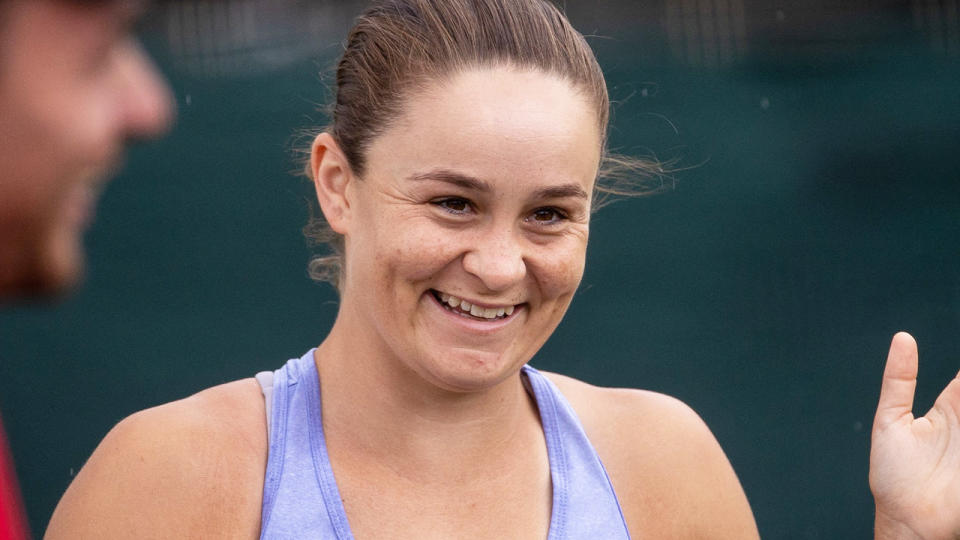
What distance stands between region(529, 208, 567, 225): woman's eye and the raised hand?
0.51 m

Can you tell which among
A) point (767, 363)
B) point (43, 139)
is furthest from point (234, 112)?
point (43, 139)

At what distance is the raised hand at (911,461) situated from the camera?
171 centimetres

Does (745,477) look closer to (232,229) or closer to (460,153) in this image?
(232,229)

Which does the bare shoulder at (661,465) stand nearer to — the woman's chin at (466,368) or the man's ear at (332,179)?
the woman's chin at (466,368)

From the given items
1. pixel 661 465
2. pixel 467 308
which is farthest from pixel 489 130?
pixel 661 465

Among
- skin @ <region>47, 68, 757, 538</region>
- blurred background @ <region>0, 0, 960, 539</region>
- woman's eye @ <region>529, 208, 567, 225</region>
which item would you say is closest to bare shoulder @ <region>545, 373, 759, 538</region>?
skin @ <region>47, 68, 757, 538</region>

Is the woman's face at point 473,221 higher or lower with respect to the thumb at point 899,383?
higher

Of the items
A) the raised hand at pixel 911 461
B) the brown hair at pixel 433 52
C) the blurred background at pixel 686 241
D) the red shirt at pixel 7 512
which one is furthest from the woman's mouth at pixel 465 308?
the blurred background at pixel 686 241

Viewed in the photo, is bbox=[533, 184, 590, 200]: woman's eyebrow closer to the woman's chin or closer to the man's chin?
the woman's chin

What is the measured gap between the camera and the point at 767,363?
134 inches

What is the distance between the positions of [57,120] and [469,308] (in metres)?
1.09

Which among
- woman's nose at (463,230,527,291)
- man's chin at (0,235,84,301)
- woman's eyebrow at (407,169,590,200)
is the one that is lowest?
woman's nose at (463,230,527,291)

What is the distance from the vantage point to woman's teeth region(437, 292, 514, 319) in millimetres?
1654

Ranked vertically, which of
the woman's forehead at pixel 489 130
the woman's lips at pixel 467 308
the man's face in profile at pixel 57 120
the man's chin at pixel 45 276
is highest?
the man's face in profile at pixel 57 120
